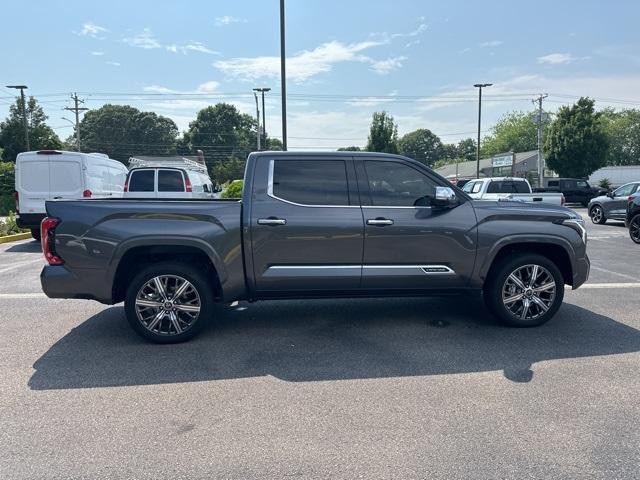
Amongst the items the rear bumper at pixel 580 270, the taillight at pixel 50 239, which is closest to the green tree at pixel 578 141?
the rear bumper at pixel 580 270

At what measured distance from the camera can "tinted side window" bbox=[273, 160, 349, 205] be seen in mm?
4914

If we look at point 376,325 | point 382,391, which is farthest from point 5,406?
point 376,325

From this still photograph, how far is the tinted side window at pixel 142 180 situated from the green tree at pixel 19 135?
119ft

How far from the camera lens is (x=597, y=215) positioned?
1756 cm

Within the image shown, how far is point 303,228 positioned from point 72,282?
7.77ft

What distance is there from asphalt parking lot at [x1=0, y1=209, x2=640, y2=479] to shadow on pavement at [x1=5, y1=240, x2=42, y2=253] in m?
6.50

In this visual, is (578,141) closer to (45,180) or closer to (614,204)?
(614,204)

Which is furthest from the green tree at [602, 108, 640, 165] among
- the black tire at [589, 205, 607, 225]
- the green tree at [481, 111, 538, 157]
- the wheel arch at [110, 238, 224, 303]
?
the wheel arch at [110, 238, 224, 303]

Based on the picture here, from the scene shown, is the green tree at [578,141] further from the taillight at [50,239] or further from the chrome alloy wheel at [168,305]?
the taillight at [50,239]

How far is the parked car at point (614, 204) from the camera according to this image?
16.3 meters

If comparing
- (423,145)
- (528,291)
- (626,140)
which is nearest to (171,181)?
(528,291)

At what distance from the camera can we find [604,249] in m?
11.4

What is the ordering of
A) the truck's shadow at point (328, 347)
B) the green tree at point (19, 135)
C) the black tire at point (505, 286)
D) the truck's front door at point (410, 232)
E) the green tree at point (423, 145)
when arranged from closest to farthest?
the truck's shadow at point (328, 347) → the truck's front door at point (410, 232) → the black tire at point (505, 286) → the green tree at point (19, 135) → the green tree at point (423, 145)

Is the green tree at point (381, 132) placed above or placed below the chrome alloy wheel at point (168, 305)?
above
